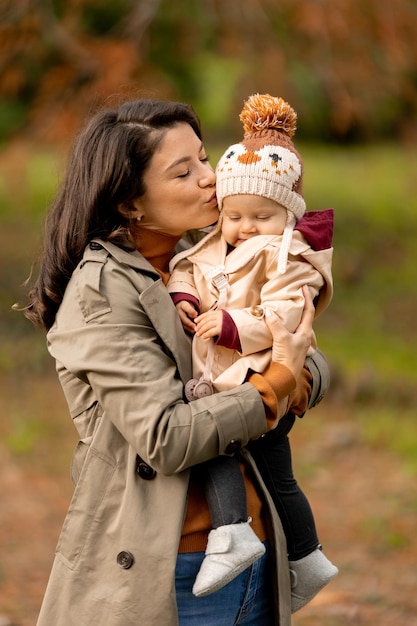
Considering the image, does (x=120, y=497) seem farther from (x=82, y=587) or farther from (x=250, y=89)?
(x=250, y=89)

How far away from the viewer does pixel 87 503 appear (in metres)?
2.17

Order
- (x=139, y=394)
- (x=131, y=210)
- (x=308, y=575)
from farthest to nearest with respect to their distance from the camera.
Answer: (x=308, y=575)
(x=131, y=210)
(x=139, y=394)

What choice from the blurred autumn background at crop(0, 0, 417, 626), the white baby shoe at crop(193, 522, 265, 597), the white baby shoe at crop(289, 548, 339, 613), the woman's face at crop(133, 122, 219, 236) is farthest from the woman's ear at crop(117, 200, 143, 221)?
the blurred autumn background at crop(0, 0, 417, 626)

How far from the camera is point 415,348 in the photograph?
834cm

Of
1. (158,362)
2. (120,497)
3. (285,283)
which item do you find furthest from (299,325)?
(120,497)

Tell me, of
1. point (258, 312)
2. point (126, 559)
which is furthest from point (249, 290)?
point (126, 559)

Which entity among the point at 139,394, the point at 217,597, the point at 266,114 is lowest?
the point at 217,597

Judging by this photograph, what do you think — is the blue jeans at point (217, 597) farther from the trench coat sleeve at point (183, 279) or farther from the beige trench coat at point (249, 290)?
the trench coat sleeve at point (183, 279)

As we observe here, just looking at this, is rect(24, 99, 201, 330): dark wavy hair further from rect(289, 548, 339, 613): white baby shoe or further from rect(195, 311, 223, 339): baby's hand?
rect(289, 548, 339, 613): white baby shoe

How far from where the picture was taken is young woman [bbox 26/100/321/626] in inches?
81.4

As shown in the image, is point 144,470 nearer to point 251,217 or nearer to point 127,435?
point 127,435

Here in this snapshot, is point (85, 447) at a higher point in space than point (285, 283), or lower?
lower

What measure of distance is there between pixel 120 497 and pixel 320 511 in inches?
124

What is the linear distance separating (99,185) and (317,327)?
6829mm
